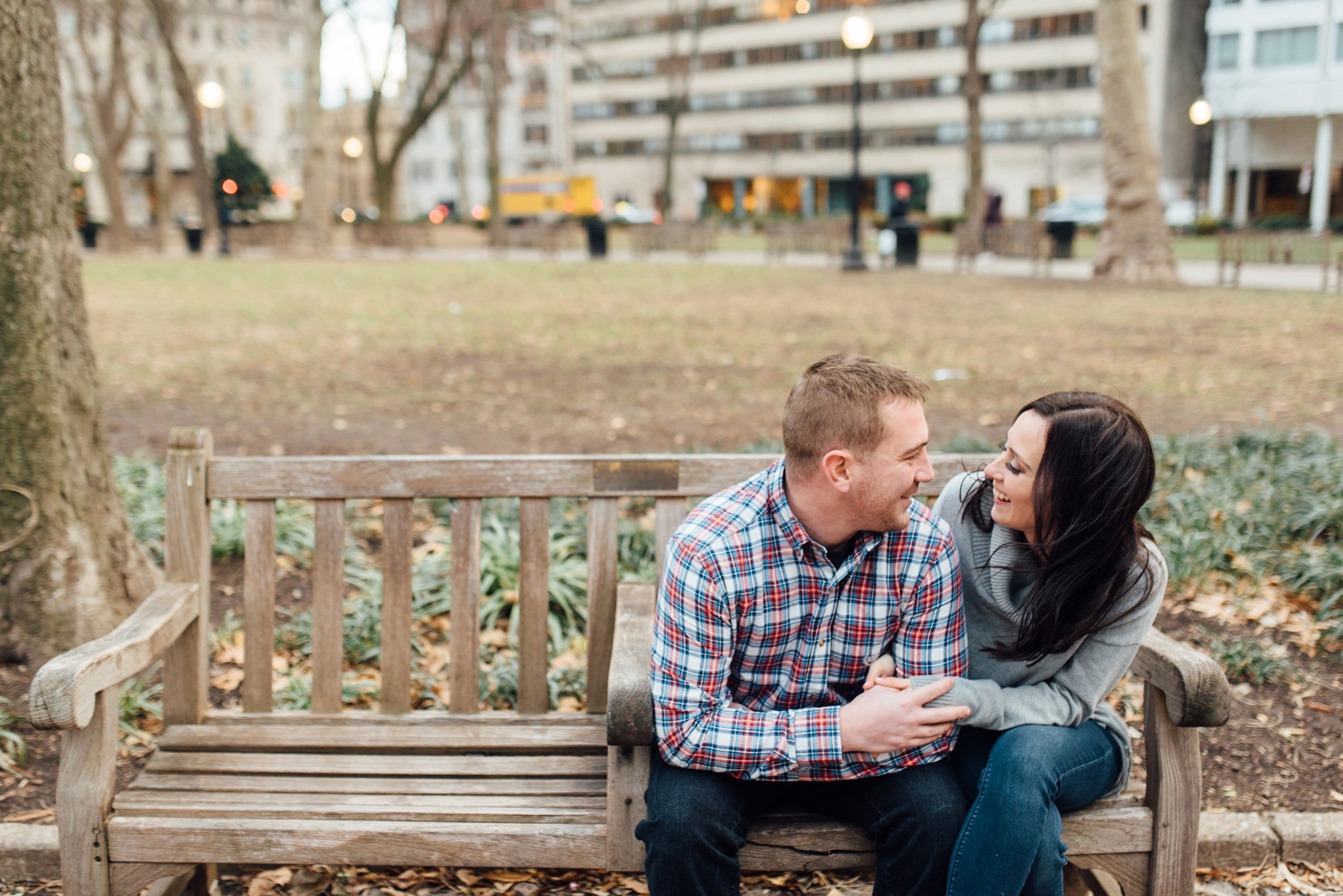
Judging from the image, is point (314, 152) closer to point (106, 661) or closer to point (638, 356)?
point (638, 356)

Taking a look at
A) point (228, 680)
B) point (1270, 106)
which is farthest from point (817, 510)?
point (1270, 106)

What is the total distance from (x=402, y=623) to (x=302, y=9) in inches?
1066

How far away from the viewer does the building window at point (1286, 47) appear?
2072 inches

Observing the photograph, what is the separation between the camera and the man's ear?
2.32 m

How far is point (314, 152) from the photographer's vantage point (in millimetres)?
27609

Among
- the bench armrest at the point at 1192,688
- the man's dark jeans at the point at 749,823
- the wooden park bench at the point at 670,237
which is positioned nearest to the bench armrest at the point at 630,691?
the man's dark jeans at the point at 749,823

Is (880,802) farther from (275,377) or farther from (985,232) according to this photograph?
(985,232)

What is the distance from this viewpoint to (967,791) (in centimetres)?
244

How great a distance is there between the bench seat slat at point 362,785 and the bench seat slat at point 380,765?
1 centimetres

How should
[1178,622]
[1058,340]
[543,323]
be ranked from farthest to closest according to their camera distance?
[543,323] → [1058,340] → [1178,622]

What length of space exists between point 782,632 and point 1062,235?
2308 centimetres

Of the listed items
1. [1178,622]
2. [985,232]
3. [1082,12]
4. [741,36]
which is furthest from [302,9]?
[741,36]

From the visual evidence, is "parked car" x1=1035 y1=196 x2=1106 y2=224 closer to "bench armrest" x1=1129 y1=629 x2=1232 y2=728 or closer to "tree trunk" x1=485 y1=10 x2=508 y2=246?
"tree trunk" x1=485 y1=10 x2=508 y2=246

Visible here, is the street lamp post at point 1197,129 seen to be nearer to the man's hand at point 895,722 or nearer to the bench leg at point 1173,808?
the bench leg at point 1173,808
